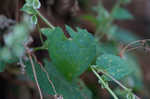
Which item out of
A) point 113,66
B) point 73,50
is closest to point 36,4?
point 73,50

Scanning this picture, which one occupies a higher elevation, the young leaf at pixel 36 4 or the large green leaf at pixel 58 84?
the young leaf at pixel 36 4

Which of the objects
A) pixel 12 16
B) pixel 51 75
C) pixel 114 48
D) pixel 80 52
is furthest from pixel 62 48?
pixel 114 48

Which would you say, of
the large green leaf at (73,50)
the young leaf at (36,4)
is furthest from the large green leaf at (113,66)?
the young leaf at (36,4)

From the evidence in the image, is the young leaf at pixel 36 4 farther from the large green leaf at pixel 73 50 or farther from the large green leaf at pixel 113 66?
the large green leaf at pixel 113 66

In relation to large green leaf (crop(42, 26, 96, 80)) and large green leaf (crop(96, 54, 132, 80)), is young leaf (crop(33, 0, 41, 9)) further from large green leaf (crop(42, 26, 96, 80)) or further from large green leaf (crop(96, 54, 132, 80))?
large green leaf (crop(96, 54, 132, 80))

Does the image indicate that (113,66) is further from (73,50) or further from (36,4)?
(36,4)

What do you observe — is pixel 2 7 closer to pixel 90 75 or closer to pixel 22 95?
Result: pixel 22 95
